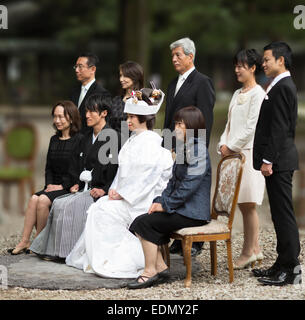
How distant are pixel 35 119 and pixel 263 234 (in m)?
18.0

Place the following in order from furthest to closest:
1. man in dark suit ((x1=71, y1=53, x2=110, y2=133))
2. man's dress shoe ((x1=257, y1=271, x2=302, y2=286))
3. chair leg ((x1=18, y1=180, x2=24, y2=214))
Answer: chair leg ((x1=18, y1=180, x2=24, y2=214))
man in dark suit ((x1=71, y1=53, x2=110, y2=133))
man's dress shoe ((x1=257, y1=271, x2=302, y2=286))

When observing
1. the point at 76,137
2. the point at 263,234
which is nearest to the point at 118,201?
the point at 76,137

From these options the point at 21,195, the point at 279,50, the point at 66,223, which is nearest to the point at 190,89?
the point at 279,50

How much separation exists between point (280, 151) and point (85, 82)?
2.18 m

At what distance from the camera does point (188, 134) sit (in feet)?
15.4

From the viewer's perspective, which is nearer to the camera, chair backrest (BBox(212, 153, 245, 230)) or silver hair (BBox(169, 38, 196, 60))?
chair backrest (BBox(212, 153, 245, 230))

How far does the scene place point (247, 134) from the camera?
5.20m

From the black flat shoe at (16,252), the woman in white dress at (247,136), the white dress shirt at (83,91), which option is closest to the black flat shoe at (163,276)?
the woman in white dress at (247,136)

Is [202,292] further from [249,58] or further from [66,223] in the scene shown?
[249,58]

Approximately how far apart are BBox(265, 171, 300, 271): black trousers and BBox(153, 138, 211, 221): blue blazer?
1.57ft

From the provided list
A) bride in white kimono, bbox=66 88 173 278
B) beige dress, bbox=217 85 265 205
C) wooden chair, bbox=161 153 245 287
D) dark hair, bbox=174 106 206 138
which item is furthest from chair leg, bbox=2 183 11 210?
dark hair, bbox=174 106 206 138

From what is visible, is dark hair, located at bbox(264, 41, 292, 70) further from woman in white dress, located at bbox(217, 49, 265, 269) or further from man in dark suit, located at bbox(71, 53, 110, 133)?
man in dark suit, located at bbox(71, 53, 110, 133)

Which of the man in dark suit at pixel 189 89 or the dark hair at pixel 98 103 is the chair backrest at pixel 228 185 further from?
the dark hair at pixel 98 103

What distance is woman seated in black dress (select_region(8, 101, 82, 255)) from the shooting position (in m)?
5.66
